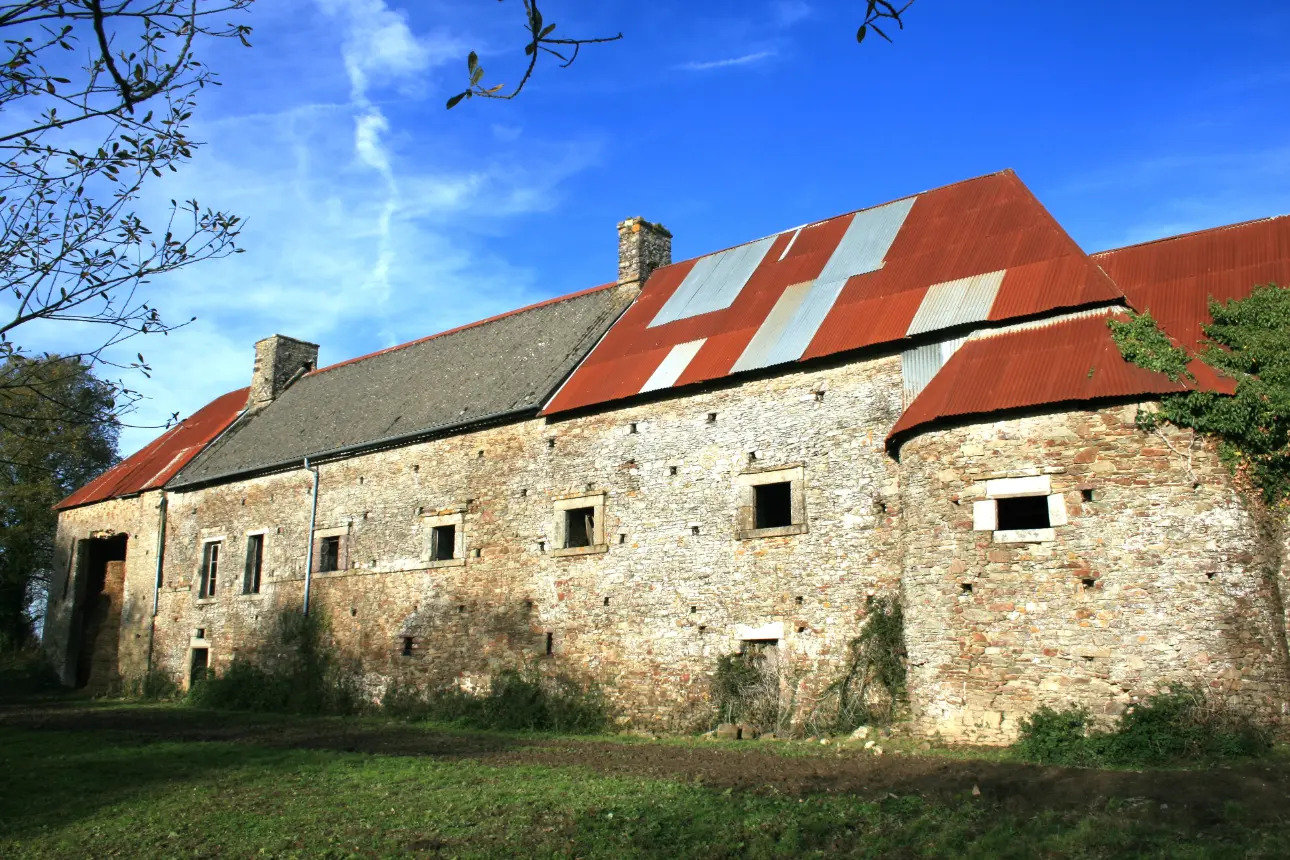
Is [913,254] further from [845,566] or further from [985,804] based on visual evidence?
[985,804]

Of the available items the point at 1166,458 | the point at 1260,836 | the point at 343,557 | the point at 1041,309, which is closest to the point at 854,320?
the point at 1041,309

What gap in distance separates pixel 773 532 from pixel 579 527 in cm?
426

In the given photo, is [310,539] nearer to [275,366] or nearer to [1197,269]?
[275,366]

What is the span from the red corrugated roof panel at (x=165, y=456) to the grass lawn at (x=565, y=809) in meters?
14.9

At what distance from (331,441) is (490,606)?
6990mm

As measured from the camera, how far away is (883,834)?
765cm

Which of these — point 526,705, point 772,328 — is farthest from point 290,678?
point 772,328

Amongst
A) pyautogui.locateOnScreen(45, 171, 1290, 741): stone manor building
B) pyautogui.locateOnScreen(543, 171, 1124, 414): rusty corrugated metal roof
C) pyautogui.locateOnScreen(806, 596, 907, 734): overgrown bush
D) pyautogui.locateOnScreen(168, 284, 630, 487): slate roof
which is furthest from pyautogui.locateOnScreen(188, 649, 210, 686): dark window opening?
pyautogui.locateOnScreen(806, 596, 907, 734): overgrown bush

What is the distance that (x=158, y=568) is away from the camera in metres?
26.1

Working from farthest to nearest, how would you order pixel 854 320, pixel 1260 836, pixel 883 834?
pixel 854 320, pixel 883 834, pixel 1260 836

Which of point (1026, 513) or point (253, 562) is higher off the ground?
point (1026, 513)

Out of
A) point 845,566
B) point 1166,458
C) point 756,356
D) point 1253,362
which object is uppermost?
point 756,356

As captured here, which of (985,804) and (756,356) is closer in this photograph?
(985,804)

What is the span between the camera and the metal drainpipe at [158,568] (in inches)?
1012
